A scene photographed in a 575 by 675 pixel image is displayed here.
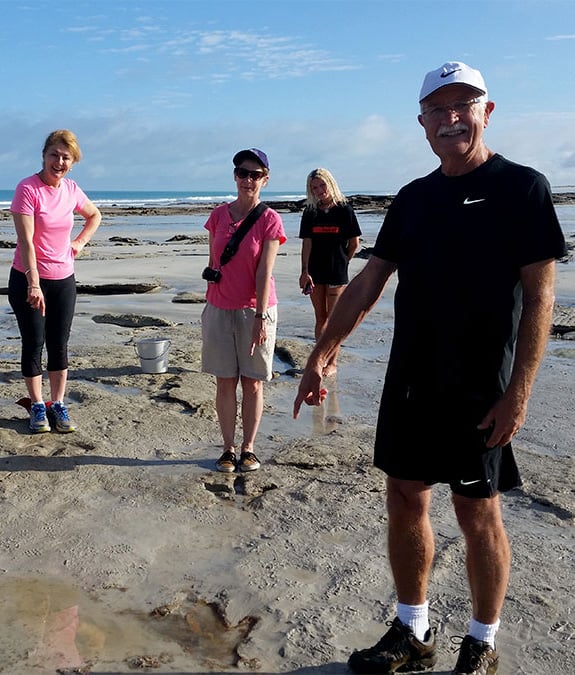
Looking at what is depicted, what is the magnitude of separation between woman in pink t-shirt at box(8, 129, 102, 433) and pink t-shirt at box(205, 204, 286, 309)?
1.09 m

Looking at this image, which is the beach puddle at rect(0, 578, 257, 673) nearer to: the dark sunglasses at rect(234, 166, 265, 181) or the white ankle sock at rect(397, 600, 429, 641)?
the white ankle sock at rect(397, 600, 429, 641)

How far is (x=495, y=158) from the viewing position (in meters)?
2.73

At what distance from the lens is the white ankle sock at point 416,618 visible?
292 centimetres

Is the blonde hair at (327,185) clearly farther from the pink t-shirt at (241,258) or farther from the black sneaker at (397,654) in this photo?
the black sneaker at (397,654)

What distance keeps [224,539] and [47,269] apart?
2.37 m

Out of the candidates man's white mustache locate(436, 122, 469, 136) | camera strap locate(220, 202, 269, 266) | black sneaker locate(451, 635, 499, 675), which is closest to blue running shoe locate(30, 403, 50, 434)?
camera strap locate(220, 202, 269, 266)

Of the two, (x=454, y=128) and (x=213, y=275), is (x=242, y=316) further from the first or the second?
(x=454, y=128)

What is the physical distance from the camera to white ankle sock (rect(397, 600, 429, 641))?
9.58 feet

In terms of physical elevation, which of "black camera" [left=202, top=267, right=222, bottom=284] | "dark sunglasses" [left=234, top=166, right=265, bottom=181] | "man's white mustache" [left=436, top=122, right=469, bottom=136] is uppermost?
"man's white mustache" [left=436, top=122, right=469, bottom=136]

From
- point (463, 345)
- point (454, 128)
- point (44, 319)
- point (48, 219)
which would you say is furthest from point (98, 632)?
point (48, 219)

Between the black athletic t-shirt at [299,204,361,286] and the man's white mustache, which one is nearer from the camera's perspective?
the man's white mustache

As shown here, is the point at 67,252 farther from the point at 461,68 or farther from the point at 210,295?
the point at 461,68

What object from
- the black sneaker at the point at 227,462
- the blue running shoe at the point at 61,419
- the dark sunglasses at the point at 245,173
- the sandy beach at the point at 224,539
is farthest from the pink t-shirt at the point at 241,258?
the blue running shoe at the point at 61,419

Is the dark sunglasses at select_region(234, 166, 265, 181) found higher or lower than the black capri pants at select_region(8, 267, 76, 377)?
higher
